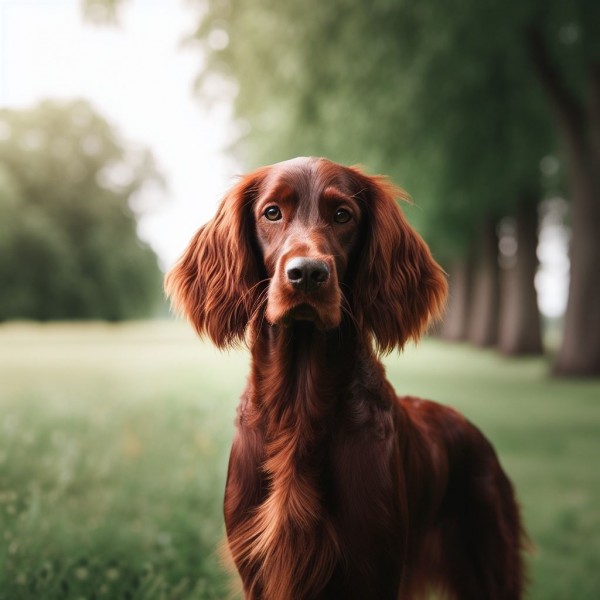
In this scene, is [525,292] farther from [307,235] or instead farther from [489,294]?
[307,235]

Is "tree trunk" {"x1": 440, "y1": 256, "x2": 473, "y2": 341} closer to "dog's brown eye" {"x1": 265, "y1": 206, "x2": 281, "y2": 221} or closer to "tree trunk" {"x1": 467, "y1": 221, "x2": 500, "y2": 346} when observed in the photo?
"tree trunk" {"x1": 467, "y1": 221, "x2": 500, "y2": 346}

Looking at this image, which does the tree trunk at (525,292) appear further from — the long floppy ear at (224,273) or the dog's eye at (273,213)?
the dog's eye at (273,213)

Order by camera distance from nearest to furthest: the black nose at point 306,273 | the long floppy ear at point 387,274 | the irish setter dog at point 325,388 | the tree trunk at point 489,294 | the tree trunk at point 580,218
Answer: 1. the black nose at point 306,273
2. the irish setter dog at point 325,388
3. the long floppy ear at point 387,274
4. the tree trunk at point 580,218
5. the tree trunk at point 489,294

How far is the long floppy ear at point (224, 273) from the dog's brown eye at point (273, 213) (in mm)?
145

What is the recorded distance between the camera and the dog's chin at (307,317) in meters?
2.17

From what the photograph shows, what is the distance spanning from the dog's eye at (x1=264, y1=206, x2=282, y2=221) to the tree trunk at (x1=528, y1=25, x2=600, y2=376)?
10606 millimetres

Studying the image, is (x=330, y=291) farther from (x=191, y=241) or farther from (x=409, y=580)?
A: (x=409, y=580)

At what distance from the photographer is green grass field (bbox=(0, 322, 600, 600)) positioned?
11.3 feet

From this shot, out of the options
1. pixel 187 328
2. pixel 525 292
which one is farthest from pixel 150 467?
pixel 525 292

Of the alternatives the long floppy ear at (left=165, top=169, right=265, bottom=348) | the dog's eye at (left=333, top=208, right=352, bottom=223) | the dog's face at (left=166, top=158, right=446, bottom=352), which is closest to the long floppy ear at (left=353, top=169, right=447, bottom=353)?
the dog's face at (left=166, top=158, right=446, bottom=352)

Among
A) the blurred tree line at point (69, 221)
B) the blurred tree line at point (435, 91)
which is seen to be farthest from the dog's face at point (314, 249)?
the blurred tree line at point (435, 91)

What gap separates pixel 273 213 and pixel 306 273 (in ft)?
1.26

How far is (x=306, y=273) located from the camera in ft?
→ 6.88

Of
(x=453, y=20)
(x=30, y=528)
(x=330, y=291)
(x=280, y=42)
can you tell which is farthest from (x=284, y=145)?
(x=330, y=291)
